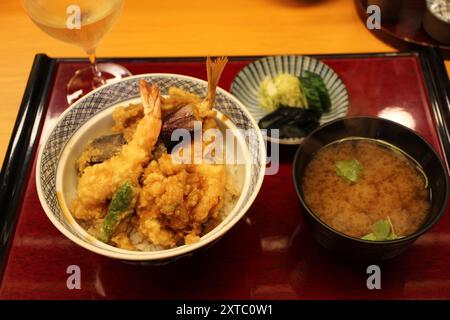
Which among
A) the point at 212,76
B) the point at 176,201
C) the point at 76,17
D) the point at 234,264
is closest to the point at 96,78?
the point at 76,17

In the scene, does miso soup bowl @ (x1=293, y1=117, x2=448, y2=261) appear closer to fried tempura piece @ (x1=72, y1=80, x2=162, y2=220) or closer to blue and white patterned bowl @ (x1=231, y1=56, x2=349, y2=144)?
blue and white patterned bowl @ (x1=231, y1=56, x2=349, y2=144)

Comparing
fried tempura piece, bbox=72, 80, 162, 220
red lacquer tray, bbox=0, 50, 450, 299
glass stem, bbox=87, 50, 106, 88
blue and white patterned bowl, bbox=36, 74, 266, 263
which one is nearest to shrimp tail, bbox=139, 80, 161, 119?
fried tempura piece, bbox=72, 80, 162, 220

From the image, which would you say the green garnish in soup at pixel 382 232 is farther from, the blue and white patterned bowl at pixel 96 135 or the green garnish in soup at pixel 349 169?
the blue and white patterned bowl at pixel 96 135

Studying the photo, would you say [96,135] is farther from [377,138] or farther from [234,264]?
[377,138]

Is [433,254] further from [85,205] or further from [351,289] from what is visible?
[85,205]

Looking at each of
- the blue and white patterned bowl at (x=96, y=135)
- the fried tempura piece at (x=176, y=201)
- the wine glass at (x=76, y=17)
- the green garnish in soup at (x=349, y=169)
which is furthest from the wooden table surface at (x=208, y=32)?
the fried tempura piece at (x=176, y=201)

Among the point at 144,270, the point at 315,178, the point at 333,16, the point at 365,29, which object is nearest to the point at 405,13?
the point at 365,29
